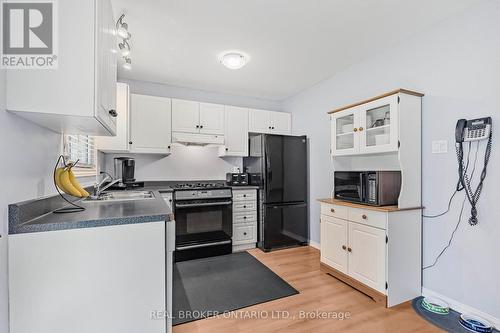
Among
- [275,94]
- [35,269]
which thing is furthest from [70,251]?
[275,94]

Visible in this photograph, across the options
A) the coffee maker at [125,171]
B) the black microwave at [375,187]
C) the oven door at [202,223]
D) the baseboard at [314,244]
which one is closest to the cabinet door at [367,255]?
the black microwave at [375,187]

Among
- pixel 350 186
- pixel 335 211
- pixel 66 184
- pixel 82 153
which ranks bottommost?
pixel 335 211

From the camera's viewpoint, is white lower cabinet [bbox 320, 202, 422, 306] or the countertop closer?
the countertop

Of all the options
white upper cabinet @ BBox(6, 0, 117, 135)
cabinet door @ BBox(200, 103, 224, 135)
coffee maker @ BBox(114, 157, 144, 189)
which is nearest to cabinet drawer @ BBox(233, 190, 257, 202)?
cabinet door @ BBox(200, 103, 224, 135)

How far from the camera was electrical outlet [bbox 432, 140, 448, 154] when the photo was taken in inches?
81.0

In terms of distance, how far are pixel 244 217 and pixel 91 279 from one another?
8.12ft

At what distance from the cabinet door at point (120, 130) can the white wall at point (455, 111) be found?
3.09 m

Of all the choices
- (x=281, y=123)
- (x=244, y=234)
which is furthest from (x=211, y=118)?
(x=244, y=234)

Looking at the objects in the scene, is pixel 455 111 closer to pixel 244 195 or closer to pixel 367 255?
pixel 367 255

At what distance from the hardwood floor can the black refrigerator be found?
0.99 m

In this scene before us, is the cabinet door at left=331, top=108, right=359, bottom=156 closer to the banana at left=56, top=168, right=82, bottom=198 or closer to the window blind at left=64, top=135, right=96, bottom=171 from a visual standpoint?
the banana at left=56, top=168, right=82, bottom=198

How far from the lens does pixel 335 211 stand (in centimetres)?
258

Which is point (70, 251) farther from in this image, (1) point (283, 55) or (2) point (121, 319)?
(1) point (283, 55)

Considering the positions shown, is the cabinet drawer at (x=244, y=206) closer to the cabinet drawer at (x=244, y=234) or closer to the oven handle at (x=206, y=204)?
the oven handle at (x=206, y=204)
